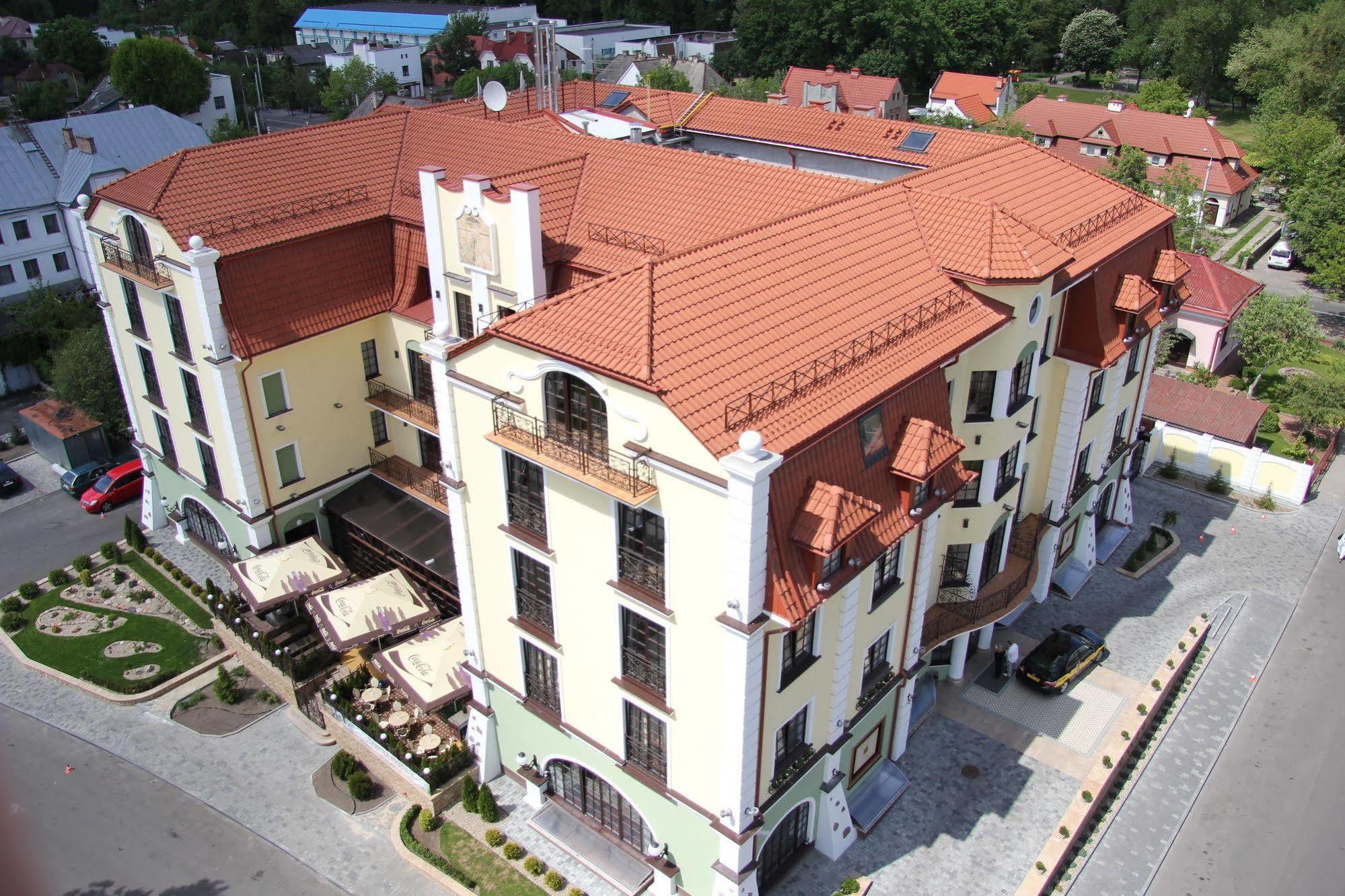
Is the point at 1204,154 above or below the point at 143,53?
below

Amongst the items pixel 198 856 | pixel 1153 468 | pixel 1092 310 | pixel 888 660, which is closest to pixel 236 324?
pixel 198 856

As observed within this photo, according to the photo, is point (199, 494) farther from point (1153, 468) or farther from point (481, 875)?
point (1153, 468)

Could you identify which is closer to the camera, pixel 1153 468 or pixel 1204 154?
pixel 1153 468

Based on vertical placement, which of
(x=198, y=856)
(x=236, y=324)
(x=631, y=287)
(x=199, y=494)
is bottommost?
(x=198, y=856)

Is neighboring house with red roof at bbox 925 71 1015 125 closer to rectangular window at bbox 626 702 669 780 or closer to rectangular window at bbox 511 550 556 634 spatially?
rectangular window at bbox 511 550 556 634

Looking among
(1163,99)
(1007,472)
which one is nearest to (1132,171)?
(1163,99)

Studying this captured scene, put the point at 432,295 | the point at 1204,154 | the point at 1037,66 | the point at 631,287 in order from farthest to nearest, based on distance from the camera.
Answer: the point at 1037,66 → the point at 1204,154 → the point at 432,295 → the point at 631,287

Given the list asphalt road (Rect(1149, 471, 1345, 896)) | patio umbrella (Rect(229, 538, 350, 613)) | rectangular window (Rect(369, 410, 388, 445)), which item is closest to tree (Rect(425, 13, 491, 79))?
rectangular window (Rect(369, 410, 388, 445))

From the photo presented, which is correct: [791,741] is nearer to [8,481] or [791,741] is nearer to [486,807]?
[486,807]
